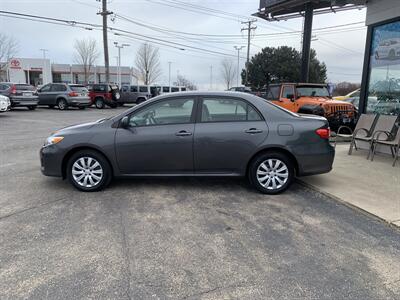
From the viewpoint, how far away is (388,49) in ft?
26.7

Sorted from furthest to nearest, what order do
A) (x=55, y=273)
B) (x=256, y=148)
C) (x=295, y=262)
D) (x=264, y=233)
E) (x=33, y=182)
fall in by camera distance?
(x=33, y=182)
(x=256, y=148)
(x=264, y=233)
(x=295, y=262)
(x=55, y=273)

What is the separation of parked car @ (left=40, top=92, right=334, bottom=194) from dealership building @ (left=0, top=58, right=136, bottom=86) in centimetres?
5803

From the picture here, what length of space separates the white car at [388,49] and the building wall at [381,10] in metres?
0.54

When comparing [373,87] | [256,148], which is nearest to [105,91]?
[373,87]

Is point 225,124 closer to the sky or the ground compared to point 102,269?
closer to the sky

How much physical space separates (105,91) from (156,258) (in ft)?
77.4

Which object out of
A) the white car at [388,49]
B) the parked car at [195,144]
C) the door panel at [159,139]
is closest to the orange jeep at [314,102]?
the white car at [388,49]

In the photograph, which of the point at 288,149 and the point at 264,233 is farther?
the point at 288,149

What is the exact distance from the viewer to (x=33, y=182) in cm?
583

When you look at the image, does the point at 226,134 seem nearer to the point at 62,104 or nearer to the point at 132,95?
the point at 62,104

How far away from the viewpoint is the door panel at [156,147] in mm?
5156

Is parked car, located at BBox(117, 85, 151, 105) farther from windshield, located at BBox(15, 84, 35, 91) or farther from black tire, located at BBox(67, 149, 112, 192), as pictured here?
black tire, located at BBox(67, 149, 112, 192)

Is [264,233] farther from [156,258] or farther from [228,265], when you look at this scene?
[156,258]

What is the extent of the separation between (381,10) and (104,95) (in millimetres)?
20785
